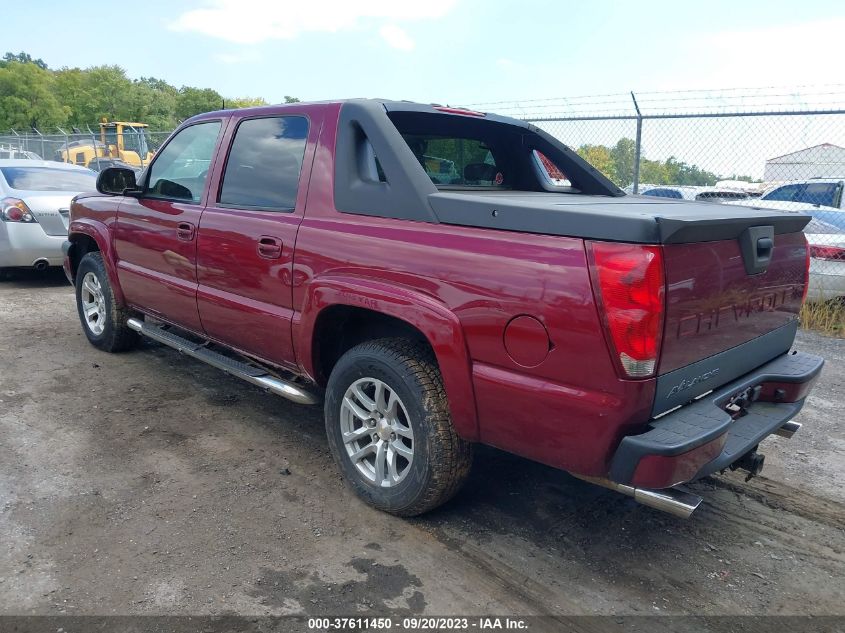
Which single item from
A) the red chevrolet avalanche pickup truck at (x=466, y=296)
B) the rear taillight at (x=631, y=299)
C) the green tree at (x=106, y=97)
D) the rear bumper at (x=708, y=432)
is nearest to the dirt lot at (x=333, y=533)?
the red chevrolet avalanche pickup truck at (x=466, y=296)

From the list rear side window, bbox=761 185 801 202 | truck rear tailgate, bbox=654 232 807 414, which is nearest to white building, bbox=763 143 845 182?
rear side window, bbox=761 185 801 202

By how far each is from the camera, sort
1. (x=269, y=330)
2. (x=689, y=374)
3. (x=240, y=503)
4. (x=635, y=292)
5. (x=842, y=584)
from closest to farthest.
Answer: (x=635, y=292), (x=689, y=374), (x=842, y=584), (x=240, y=503), (x=269, y=330)

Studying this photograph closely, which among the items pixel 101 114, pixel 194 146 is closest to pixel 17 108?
pixel 101 114

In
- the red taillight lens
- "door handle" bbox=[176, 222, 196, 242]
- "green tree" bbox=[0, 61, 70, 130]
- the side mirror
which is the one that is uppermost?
"green tree" bbox=[0, 61, 70, 130]

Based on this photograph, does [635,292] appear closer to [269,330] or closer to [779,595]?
[779,595]

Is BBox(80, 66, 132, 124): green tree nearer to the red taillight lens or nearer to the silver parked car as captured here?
the silver parked car

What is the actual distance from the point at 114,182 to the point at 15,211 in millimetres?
3959

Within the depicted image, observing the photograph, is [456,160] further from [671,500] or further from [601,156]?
[601,156]

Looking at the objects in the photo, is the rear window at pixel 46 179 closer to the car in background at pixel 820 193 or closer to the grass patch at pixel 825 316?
the grass patch at pixel 825 316

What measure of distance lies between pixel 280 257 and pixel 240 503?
1260mm

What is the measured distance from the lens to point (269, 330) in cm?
368

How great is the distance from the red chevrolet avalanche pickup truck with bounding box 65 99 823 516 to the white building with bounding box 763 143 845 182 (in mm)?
4928

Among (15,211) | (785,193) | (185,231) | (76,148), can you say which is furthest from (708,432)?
(76,148)

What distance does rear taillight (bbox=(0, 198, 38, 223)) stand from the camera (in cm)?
789
